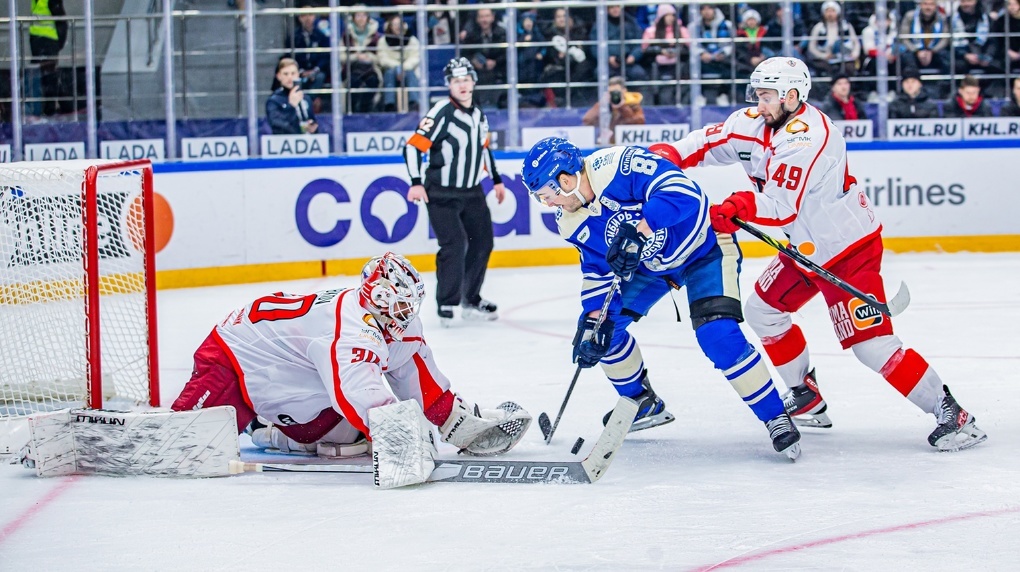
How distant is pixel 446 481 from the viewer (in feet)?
11.8

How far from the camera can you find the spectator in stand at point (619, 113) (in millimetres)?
9016

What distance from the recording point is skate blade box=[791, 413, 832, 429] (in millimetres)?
4251

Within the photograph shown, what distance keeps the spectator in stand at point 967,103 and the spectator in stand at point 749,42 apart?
51.3 inches

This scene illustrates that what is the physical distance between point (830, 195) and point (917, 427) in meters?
0.85

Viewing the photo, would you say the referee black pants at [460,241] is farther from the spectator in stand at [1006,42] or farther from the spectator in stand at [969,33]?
the spectator in stand at [1006,42]

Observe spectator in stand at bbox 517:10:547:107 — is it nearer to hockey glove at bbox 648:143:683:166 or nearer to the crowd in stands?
the crowd in stands

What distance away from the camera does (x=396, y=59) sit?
8.79 meters

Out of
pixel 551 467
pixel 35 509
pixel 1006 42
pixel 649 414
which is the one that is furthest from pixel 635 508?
pixel 1006 42

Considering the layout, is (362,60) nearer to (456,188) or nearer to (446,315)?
(456,188)

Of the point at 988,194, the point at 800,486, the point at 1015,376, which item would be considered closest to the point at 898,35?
the point at 988,194

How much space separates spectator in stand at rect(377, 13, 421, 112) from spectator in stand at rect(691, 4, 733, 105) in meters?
1.94

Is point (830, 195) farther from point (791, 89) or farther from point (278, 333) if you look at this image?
point (278, 333)

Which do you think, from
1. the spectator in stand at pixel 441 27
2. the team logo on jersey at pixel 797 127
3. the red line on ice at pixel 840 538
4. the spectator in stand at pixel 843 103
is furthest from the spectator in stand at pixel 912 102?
the red line on ice at pixel 840 538

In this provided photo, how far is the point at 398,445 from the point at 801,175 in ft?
4.66
